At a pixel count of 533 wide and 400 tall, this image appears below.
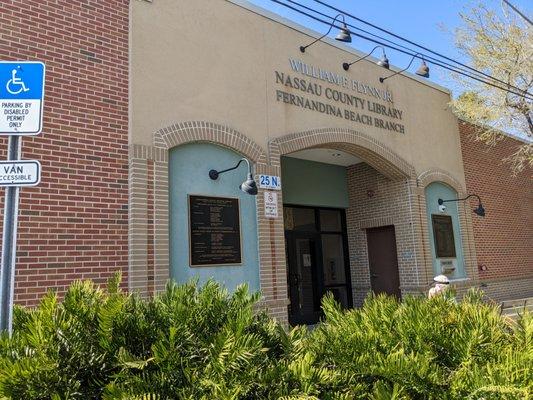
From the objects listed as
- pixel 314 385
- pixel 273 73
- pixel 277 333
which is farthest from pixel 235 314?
pixel 273 73

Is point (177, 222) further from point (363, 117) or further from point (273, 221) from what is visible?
point (363, 117)

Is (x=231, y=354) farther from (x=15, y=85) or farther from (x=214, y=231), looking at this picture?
(x=214, y=231)

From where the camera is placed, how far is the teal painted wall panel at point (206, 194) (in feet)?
25.4

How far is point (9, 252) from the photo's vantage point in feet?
11.0

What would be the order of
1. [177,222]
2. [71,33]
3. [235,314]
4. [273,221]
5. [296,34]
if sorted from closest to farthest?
[235,314], [71,33], [177,222], [273,221], [296,34]

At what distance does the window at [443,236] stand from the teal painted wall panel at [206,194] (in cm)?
627

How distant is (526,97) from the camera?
1408 cm

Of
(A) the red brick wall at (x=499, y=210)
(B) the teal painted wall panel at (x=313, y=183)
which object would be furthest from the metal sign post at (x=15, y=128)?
(A) the red brick wall at (x=499, y=210)

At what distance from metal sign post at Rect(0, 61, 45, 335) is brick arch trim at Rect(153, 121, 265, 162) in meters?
4.01

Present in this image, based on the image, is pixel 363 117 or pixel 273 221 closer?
pixel 273 221

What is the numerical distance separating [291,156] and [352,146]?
1.82m

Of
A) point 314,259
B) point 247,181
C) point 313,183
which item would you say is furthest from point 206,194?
point 314,259

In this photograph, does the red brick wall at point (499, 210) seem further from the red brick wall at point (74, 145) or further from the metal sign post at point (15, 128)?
the metal sign post at point (15, 128)

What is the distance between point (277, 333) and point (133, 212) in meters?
4.64
